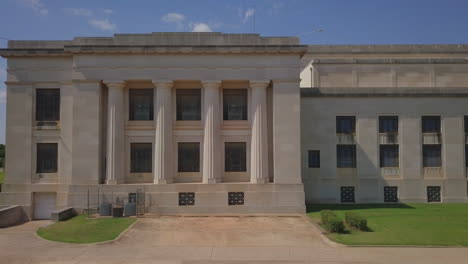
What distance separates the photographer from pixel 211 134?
30.8 metres

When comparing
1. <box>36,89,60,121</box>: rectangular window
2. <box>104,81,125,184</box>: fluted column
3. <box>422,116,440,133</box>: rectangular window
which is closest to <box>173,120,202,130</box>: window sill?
<box>104,81,125,184</box>: fluted column

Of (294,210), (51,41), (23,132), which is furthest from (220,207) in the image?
(51,41)

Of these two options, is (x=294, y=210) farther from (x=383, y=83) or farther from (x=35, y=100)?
(x=35, y=100)

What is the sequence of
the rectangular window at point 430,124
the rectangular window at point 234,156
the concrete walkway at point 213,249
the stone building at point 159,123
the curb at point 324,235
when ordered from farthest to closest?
the rectangular window at point 430,124
the rectangular window at point 234,156
the stone building at point 159,123
the curb at point 324,235
the concrete walkway at point 213,249

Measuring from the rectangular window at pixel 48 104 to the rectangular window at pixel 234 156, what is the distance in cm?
1505

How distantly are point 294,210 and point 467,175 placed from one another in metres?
18.4

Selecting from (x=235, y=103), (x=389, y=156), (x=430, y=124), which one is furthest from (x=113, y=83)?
(x=430, y=124)

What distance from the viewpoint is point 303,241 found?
20.9 m

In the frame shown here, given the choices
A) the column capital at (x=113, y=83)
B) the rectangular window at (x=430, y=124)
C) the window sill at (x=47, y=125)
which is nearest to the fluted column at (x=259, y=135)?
the column capital at (x=113, y=83)

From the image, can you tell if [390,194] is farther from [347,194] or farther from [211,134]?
[211,134]

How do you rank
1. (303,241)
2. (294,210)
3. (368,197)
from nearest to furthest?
(303,241) → (294,210) → (368,197)

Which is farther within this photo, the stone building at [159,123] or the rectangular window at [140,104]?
the rectangular window at [140,104]

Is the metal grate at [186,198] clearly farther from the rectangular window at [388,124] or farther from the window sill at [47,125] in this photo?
the rectangular window at [388,124]

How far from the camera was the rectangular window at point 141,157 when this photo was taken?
31.6m
